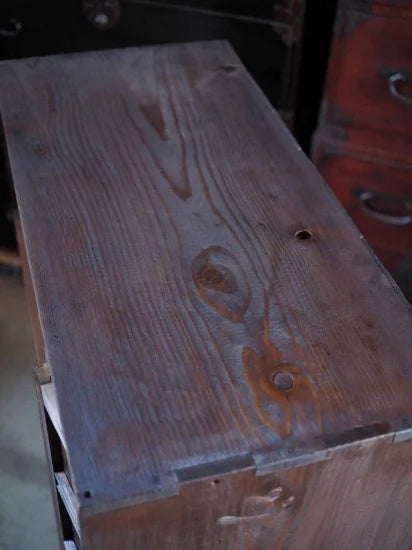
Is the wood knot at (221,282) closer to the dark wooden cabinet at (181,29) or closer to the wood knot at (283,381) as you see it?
the wood knot at (283,381)

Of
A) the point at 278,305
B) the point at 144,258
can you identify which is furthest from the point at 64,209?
the point at 278,305

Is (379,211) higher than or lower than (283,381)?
lower

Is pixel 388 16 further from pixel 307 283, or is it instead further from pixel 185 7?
pixel 307 283

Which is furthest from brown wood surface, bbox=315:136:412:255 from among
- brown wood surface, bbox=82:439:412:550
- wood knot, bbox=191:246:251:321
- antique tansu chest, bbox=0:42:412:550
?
brown wood surface, bbox=82:439:412:550

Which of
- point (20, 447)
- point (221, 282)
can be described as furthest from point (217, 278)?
point (20, 447)

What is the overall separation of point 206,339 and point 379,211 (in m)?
0.80

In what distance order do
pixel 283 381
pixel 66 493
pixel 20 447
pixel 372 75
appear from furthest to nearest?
pixel 20 447 → pixel 372 75 → pixel 66 493 → pixel 283 381

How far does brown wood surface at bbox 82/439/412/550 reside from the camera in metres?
0.71

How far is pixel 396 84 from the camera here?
52.0 inches

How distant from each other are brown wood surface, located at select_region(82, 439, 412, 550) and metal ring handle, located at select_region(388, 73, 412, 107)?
73 cm

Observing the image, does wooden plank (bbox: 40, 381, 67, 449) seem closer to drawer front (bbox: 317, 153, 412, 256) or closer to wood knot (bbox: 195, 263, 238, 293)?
wood knot (bbox: 195, 263, 238, 293)

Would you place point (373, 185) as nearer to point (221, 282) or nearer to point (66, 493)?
point (221, 282)

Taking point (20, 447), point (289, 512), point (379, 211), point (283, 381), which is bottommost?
point (20, 447)

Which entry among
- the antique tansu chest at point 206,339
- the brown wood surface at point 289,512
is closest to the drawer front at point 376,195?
the antique tansu chest at point 206,339
